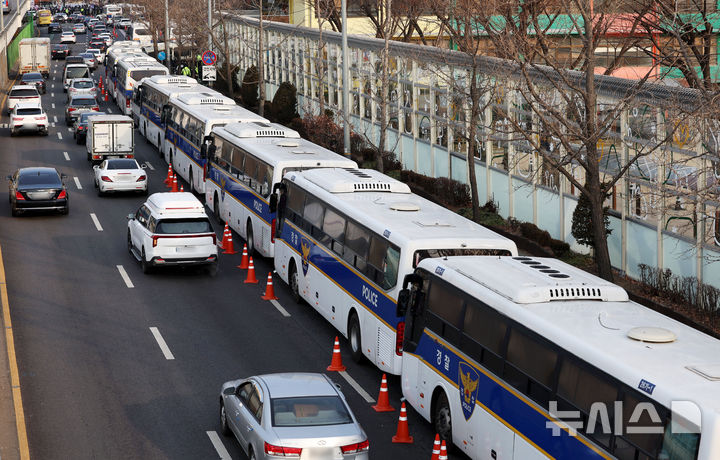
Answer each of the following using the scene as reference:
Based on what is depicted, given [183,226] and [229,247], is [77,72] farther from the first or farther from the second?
[183,226]

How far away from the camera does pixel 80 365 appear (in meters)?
20.5

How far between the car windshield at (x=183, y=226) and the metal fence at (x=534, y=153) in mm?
7727

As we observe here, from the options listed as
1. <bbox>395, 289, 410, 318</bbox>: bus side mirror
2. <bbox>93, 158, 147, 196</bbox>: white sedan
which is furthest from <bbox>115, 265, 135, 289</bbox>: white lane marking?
<bbox>395, 289, 410, 318</bbox>: bus side mirror

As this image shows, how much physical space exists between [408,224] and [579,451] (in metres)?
7.90

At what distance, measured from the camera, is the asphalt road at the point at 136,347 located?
1700 cm

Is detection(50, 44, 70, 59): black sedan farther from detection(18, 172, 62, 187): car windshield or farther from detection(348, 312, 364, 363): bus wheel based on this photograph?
detection(348, 312, 364, 363): bus wheel

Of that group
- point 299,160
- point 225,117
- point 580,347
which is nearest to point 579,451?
point 580,347

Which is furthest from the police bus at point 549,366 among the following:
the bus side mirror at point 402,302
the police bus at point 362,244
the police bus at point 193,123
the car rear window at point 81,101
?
the car rear window at point 81,101

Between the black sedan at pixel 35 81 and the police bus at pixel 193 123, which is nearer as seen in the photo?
the police bus at pixel 193 123

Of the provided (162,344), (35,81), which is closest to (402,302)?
(162,344)

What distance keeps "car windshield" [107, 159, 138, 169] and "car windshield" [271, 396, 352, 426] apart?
24.8m

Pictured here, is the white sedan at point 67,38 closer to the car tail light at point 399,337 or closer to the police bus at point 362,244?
the police bus at point 362,244

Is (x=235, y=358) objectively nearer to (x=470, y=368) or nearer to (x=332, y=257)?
(x=332, y=257)

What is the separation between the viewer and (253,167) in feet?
96.3
